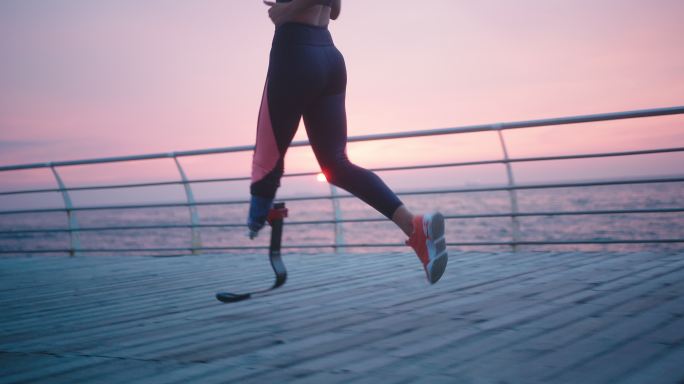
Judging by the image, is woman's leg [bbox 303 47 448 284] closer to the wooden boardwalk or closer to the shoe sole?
the shoe sole

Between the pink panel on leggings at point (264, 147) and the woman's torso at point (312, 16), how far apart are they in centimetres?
29

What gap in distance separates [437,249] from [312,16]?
1.00 m

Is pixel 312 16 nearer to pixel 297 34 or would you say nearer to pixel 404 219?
pixel 297 34

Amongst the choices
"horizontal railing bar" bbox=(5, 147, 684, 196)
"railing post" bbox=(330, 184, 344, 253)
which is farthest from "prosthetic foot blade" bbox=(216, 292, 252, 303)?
"railing post" bbox=(330, 184, 344, 253)

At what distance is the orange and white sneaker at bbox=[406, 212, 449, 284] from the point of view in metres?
2.26

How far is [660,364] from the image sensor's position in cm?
134

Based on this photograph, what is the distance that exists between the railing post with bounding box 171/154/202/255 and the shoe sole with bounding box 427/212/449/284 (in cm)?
329

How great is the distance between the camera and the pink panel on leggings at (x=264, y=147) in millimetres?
2354

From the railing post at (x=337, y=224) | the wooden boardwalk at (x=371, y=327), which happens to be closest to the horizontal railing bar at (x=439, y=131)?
the railing post at (x=337, y=224)

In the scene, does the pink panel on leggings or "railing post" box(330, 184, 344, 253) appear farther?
"railing post" box(330, 184, 344, 253)

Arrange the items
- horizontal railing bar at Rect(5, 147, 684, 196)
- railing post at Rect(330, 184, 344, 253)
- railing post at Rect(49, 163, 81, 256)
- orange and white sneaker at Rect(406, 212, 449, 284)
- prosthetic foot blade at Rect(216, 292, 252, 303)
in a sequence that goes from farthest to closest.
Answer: railing post at Rect(49, 163, 81, 256) < railing post at Rect(330, 184, 344, 253) < horizontal railing bar at Rect(5, 147, 684, 196) < prosthetic foot blade at Rect(216, 292, 252, 303) < orange and white sneaker at Rect(406, 212, 449, 284)

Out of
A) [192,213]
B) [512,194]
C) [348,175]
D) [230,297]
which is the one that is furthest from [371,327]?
[192,213]

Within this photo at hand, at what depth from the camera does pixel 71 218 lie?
5746mm

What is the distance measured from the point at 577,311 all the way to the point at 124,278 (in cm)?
275
